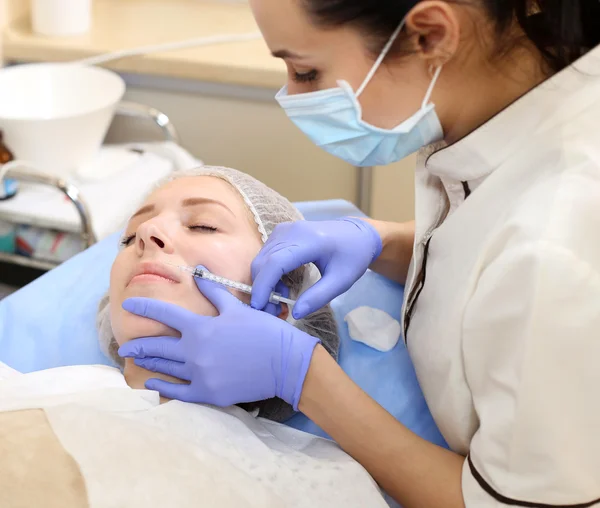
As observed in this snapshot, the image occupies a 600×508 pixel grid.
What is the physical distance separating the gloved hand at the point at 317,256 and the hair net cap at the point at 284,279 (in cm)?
5

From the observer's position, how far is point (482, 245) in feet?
3.12

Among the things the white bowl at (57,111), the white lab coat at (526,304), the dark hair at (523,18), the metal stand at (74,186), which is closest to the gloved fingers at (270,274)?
the white lab coat at (526,304)

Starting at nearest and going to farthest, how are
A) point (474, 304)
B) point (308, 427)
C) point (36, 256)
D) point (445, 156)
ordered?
1. point (474, 304)
2. point (445, 156)
3. point (308, 427)
4. point (36, 256)

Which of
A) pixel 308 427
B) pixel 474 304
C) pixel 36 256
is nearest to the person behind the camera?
pixel 474 304

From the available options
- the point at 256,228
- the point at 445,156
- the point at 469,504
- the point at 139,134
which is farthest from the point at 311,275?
the point at 139,134

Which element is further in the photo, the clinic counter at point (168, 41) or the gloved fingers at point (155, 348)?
the clinic counter at point (168, 41)

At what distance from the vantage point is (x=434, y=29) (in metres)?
0.90

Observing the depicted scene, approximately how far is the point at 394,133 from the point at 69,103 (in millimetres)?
1425

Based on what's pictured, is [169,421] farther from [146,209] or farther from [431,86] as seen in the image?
[431,86]

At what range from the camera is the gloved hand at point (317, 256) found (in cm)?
Answer: 113

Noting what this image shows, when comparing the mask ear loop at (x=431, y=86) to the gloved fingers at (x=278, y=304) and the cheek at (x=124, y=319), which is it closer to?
the gloved fingers at (x=278, y=304)

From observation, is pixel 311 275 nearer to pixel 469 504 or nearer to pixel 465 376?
pixel 465 376

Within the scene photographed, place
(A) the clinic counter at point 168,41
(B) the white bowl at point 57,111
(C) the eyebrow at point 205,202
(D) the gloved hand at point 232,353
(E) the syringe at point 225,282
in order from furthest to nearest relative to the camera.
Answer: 1. (A) the clinic counter at point 168,41
2. (B) the white bowl at point 57,111
3. (C) the eyebrow at point 205,202
4. (E) the syringe at point 225,282
5. (D) the gloved hand at point 232,353

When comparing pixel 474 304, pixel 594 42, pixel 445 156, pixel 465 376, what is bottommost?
pixel 465 376
